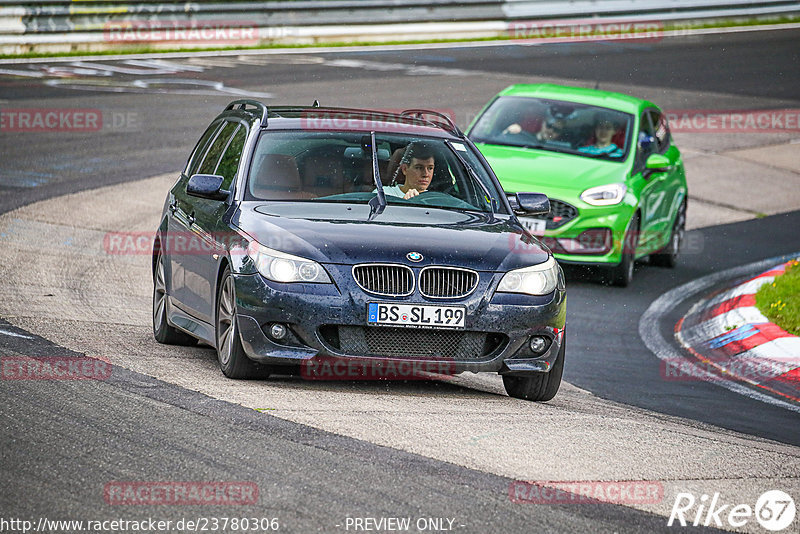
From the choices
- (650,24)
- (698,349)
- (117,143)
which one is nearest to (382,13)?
(650,24)

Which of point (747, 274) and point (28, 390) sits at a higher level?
point (28, 390)

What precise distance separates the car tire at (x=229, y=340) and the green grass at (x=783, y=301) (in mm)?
5098

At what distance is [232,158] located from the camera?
9203 mm

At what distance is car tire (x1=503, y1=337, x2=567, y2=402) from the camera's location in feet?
27.3

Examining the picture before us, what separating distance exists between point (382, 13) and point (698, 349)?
2254 cm

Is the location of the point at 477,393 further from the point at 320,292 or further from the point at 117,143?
the point at 117,143

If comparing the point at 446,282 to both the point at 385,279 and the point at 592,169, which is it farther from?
the point at 592,169

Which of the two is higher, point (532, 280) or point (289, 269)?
point (289, 269)

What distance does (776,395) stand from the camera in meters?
9.82

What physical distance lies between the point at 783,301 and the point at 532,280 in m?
4.81

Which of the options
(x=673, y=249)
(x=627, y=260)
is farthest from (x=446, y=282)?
(x=673, y=249)

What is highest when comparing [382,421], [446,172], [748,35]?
[446,172]

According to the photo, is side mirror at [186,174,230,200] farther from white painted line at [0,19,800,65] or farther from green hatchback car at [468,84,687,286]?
white painted line at [0,19,800,65]

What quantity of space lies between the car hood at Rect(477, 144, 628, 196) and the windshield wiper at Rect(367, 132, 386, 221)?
476cm
